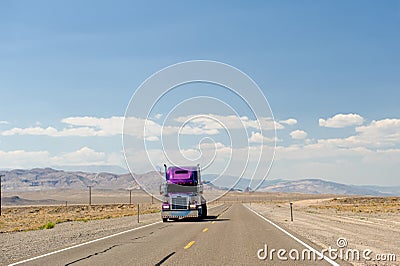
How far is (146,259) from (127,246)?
411 cm

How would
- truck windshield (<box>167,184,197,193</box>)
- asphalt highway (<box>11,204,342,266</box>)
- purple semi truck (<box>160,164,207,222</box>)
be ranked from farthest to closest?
truck windshield (<box>167,184,197,193</box>) → purple semi truck (<box>160,164,207,222</box>) → asphalt highway (<box>11,204,342,266</box>)

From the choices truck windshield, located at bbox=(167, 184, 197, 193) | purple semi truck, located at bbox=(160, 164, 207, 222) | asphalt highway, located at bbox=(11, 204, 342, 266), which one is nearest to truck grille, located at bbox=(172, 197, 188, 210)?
purple semi truck, located at bbox=(160, 164, 207, 222)

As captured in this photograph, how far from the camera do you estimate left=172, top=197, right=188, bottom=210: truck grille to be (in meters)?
36.3

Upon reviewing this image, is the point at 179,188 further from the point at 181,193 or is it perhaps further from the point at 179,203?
the point at 179,203

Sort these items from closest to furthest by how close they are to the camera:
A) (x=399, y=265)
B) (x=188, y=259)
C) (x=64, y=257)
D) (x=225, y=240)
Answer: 1. (x=399, y=265)
2. (x=188, y=259)
3. (x=64, y=257)
4. (x=225, y=240)

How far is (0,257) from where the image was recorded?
1551 centimetres

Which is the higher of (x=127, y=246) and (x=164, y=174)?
(x=164, y=174)

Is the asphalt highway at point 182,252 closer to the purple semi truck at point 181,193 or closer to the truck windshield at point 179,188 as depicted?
the purple semi truck at point 181,193

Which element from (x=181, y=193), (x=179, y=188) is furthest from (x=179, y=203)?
(x=179, y=188)

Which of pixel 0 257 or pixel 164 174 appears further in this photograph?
pixel 164 174

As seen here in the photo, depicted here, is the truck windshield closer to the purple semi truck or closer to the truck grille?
the purple semi truck

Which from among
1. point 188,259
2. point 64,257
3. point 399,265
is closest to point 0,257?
point 64,257

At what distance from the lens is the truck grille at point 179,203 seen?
36.3 meters

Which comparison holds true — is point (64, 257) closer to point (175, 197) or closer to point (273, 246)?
point (273, 246)
